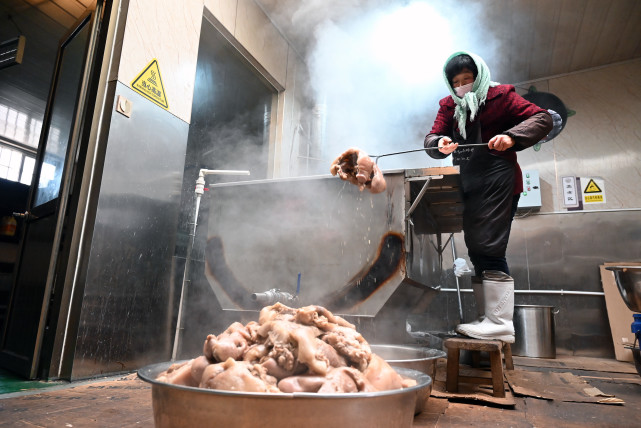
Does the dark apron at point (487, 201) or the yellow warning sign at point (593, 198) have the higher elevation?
the yellow warning sign at point (593, 198)

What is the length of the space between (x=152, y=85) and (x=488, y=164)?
2543 mm

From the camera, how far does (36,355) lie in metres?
2.40

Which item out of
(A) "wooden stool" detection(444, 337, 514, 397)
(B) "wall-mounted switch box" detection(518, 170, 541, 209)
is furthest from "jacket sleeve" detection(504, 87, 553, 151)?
Answer: (B) "wall-mounted switch box" detection(518, 170, 541, 209)

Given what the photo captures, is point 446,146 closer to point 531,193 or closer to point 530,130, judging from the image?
point 530,130

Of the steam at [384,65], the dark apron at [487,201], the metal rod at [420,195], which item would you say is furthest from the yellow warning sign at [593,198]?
the metal rod at [420,195]

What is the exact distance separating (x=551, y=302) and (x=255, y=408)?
5728 mm

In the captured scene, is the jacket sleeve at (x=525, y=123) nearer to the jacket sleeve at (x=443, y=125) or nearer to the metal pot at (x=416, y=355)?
the jacket sleeve at (x=443, y=125)

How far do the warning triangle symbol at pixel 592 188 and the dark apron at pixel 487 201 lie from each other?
4.00 metres

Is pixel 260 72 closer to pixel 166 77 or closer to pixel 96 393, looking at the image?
pixel 166 77

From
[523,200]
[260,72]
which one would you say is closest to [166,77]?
[260,72]

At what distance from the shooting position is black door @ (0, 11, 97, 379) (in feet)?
8.36

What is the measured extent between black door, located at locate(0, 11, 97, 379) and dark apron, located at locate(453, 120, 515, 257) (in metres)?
2.69

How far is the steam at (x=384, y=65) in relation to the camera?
489 centimetres

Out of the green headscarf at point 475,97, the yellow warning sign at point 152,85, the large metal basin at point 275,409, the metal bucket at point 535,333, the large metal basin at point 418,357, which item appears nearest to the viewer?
the large metal basin at point 275,409
